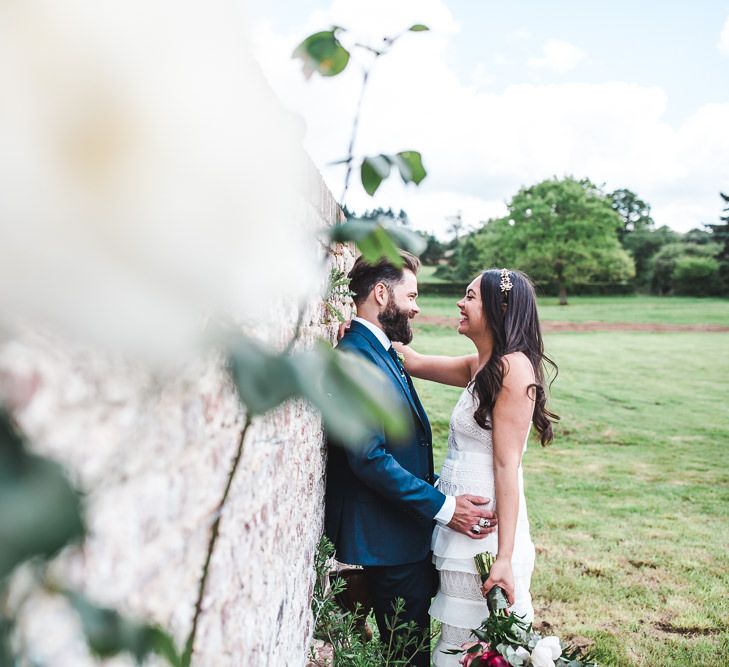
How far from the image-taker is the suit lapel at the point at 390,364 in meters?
3.04

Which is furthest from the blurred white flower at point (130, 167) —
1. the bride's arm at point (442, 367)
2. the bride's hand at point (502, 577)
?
the bride's arm at point (442, 367)

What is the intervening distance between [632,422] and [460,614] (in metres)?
9.38

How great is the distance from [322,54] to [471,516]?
2522 mm

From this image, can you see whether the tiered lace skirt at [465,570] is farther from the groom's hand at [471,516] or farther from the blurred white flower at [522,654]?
the blurred white flower at [522,654]

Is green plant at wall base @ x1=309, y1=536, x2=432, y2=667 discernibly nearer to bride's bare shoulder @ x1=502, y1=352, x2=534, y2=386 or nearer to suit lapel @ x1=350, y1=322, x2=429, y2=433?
suit lapel @ x1=350, y1=322, x2=429, y2=433

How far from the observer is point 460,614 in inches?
119

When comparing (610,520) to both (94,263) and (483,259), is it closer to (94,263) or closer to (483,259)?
(94,263)

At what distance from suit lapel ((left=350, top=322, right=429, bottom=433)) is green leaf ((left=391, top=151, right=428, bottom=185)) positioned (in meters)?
2.29

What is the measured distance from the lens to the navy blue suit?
282cm

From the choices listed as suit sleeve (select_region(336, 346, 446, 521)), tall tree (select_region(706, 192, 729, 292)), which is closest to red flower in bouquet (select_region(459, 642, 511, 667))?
suit sleeve (select_region(336, 346, 446, 521))

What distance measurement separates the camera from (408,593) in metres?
3.07

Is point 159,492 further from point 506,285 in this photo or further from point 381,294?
point 506,285

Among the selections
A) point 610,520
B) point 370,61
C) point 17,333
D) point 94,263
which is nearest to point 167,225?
point 94,263

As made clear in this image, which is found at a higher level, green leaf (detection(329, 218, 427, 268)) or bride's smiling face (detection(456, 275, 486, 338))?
green leaf (detection(329, 218, 427, 268))
